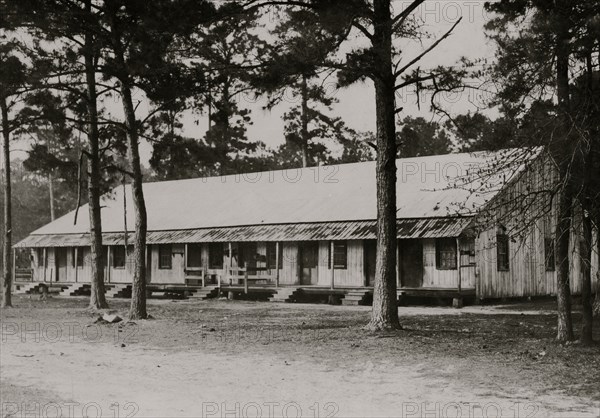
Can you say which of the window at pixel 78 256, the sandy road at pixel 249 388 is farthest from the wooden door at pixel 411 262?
the window at pixel 78 256

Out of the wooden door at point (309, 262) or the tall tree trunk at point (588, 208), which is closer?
the tall tree trunk at point (588, 208)

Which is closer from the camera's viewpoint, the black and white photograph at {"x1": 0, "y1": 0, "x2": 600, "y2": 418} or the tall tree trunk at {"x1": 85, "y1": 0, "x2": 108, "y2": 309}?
the black and white photograph at {"x1": 0, "y1": 0, "x2": 600, "y2": 418}

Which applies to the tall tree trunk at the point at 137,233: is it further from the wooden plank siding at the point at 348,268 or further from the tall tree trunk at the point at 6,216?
the wooden plank siding at the point at 348,268

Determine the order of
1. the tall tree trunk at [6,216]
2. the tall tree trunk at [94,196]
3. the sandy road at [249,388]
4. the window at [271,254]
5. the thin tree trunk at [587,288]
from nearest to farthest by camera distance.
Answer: the sandy road at [249,388] < the thin tree trunk at [587,288] < the tall tree trunk at [94,196] < the tall tree trunk at [6,216] < the window at [271,254]

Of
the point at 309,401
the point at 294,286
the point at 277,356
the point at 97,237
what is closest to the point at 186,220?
the point at 294,286

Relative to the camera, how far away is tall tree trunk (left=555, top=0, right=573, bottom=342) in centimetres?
1198

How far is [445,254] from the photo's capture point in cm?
2661

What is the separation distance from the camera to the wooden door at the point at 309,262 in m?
30.5

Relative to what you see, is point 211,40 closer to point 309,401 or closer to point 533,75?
point 533,75

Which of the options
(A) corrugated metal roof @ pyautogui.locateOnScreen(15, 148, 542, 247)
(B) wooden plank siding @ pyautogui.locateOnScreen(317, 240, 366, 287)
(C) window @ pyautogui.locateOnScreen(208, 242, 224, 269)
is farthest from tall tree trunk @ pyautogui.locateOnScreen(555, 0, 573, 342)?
(C) window @ pyautogui.locateOnScreen(208, 242, 224, 269)

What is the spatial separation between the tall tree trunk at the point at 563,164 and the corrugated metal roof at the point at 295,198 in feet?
39.6

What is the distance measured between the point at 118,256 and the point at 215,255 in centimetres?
730

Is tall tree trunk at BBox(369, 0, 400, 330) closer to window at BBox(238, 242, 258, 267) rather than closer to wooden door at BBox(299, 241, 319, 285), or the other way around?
wooden door at BBox(299, 241, 319, 285)

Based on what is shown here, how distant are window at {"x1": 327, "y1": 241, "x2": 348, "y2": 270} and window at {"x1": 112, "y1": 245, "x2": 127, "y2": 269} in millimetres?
13807
